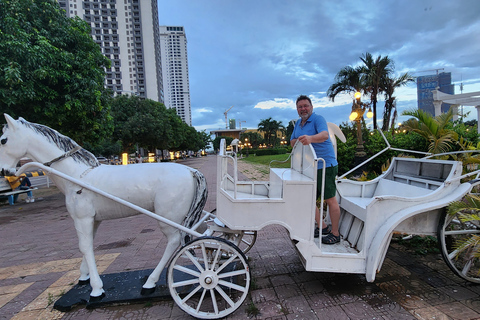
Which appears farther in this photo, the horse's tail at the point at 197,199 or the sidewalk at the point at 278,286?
the horse's tail at the point at 197,199

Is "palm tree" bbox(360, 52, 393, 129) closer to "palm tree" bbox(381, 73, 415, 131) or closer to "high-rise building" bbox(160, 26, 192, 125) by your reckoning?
"palm tree" bbox(381, 73, 415, 131)

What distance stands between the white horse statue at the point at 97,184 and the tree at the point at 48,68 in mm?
4575

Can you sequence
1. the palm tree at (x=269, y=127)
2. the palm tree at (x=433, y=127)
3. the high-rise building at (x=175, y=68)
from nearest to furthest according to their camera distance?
the palm tree at (x=433, y=127) < the palm tree at (x=269, y=127) < the high-rise building at (x=175, y=68)

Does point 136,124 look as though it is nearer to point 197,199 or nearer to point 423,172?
point 197,199

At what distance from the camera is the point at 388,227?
7.06 ft

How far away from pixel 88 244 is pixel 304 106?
277 centimetres

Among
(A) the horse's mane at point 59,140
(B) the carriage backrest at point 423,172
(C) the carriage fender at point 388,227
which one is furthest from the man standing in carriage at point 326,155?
(A) the horse's mane at point 59,140

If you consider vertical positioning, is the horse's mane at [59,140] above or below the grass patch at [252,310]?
above

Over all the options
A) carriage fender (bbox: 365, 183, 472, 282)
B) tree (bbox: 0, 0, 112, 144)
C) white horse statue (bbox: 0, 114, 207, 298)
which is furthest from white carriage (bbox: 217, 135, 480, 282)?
tree (bbox: 0, 0, 112, 144)

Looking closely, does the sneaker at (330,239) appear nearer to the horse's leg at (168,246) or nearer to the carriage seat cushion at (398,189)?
the carriage seat cushion at (398,189)

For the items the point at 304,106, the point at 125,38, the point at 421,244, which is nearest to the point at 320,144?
the point at 304,106

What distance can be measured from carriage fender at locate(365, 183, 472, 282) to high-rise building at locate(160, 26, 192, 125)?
143 meters

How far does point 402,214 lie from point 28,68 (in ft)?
28.0

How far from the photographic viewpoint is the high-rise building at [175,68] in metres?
140
